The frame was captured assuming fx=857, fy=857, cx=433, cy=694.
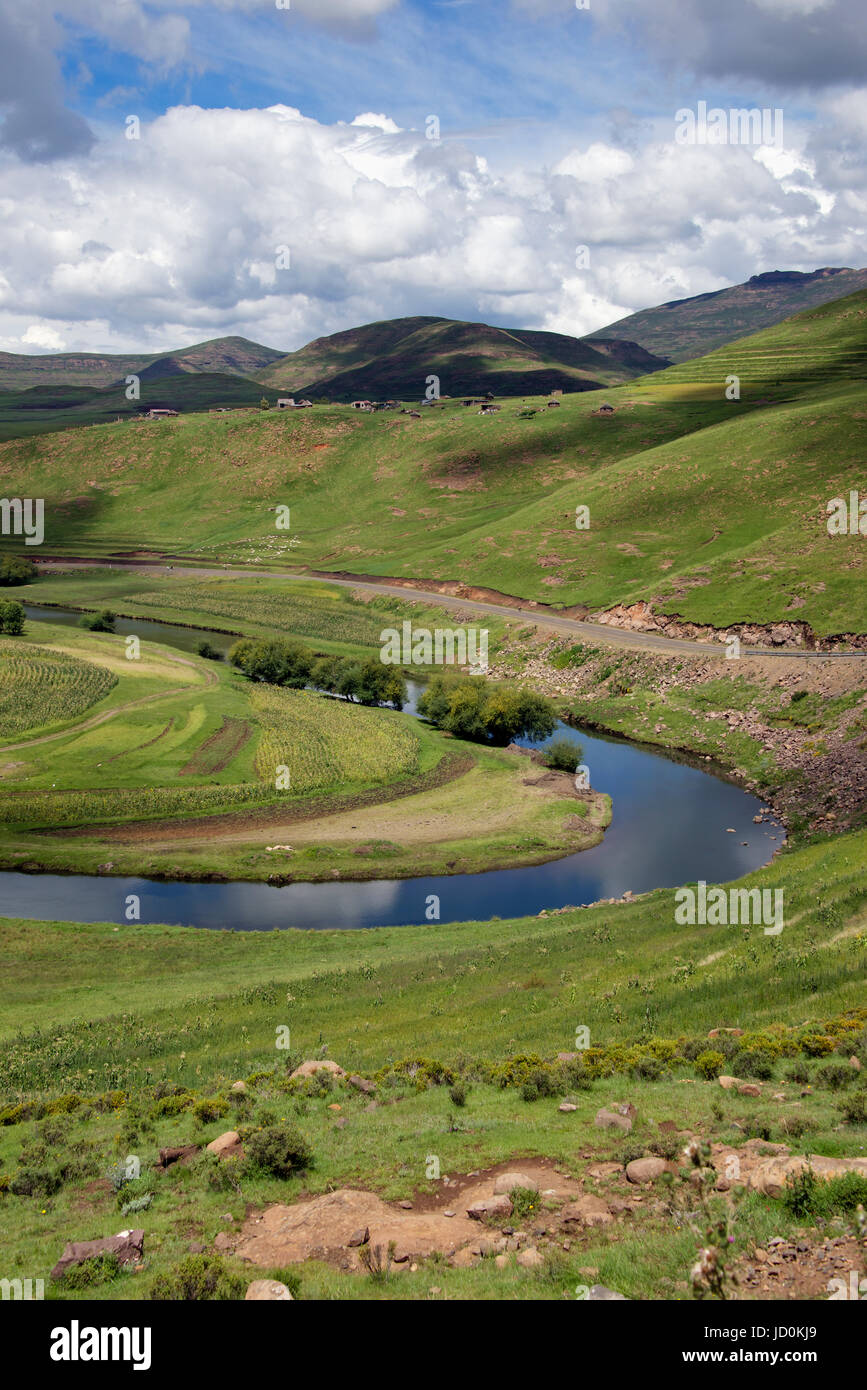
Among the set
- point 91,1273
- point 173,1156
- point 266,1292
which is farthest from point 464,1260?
point 173,1156

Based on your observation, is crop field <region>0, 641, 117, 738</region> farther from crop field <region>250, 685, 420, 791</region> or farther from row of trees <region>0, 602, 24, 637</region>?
crop field <region>250, 685, 420, 791</region>

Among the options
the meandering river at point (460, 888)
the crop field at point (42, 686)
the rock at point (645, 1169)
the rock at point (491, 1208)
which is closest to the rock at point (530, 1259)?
the rock at point (491, 1208)

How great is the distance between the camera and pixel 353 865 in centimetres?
5862

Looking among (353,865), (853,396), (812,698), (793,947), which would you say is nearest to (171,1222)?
(793,947)

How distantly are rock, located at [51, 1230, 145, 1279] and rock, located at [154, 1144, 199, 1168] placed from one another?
429 cm

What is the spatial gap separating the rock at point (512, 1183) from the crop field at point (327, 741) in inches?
2162

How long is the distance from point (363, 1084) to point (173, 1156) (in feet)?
20.0

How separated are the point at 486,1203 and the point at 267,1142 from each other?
19.6ft

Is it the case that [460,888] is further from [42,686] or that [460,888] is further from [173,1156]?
[42,686]

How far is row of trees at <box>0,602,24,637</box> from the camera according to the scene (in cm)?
12081

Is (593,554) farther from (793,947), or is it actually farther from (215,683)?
(793,947)

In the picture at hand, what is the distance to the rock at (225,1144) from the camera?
21141 mm

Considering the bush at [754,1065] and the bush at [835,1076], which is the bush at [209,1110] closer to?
the bush at [754,1065]
